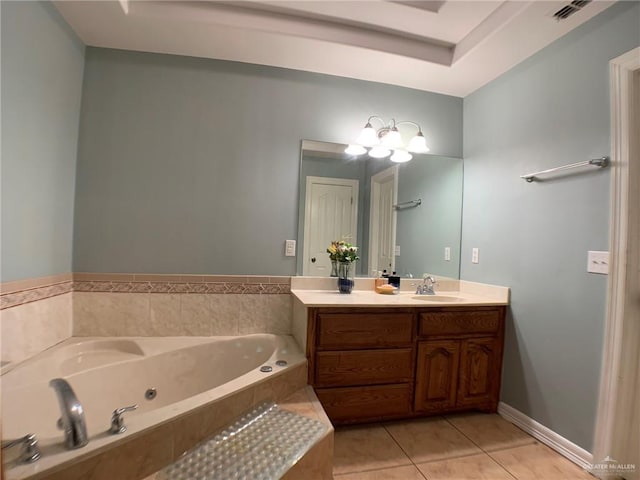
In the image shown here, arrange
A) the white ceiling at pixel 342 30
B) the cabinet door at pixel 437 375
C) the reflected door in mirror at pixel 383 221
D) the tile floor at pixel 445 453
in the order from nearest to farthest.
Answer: the tile floor at pixel 445 453, the white ceiling at pixel 342 30, the cabinet door at pixel 437 375, the reflected door in mirror at pixel 383 221

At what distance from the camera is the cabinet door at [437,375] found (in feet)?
6.56

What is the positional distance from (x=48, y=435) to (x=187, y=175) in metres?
1.56

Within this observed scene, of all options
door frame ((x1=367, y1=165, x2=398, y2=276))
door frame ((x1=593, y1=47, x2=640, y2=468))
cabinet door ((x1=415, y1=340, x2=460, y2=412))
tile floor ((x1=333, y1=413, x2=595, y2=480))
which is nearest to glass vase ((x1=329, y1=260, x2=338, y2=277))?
door frame ((x1=367, y1=165, x2=398, y2=276))

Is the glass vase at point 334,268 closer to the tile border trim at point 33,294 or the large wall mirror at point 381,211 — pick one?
the large wall mirror at point 381,211

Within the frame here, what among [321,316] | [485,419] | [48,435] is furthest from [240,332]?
[485,419]

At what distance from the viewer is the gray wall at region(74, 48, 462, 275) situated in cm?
209

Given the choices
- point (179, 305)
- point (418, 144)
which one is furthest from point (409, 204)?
point (179, 305)

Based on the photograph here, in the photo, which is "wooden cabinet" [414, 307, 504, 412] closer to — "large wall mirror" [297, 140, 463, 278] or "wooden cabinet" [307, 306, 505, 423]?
"wooden cabinet" [307, 306, 505, 423]

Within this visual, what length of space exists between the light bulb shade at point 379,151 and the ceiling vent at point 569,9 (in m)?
1.20

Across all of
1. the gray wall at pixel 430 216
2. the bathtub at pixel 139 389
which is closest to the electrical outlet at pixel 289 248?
the bathtub at pixel 139 389

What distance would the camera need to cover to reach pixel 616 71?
5.18 feet

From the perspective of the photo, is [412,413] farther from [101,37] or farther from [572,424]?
[101,37]

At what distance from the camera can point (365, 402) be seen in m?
1.91

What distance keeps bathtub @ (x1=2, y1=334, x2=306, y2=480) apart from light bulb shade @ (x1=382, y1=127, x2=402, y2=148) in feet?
5.43
